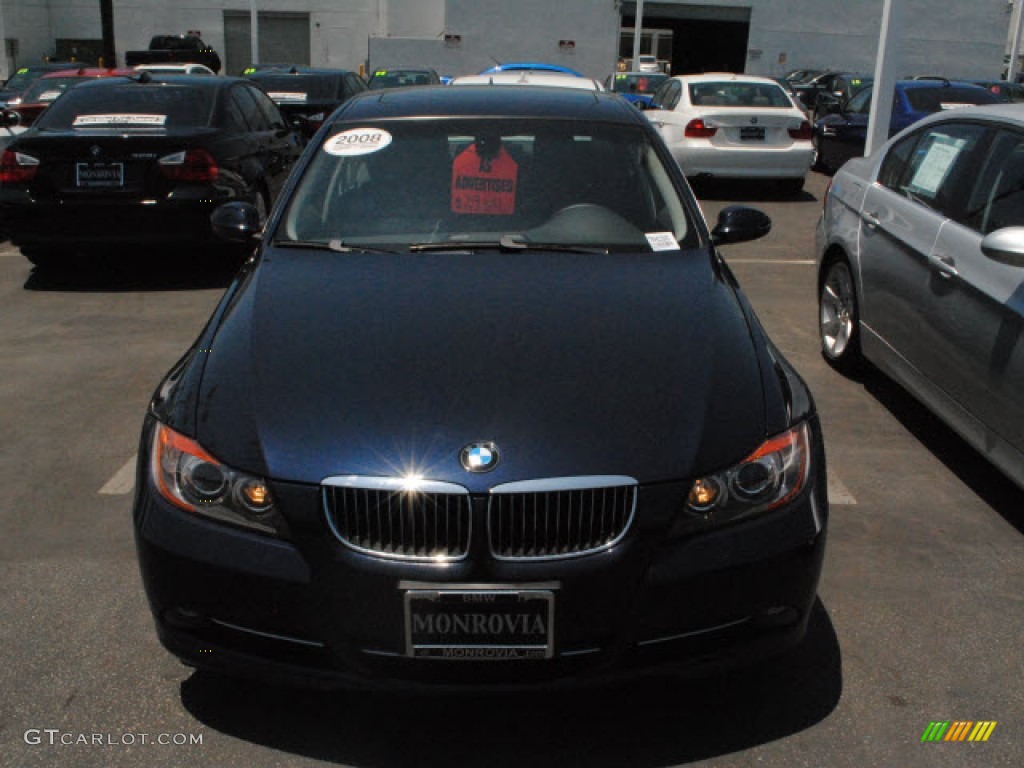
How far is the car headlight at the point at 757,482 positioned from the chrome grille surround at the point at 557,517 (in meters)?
0.19

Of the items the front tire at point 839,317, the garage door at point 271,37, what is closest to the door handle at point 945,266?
the front tire at point 839,317

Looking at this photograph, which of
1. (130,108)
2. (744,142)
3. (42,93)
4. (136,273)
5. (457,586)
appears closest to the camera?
(457,586)

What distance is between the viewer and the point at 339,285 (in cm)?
354

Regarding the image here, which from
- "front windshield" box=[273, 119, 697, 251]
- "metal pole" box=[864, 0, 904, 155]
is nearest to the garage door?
"metal pole" box=[864, 0, 904, 155]

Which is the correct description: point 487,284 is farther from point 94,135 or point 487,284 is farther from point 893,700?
point 94,135

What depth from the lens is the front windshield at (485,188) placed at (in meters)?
3.98

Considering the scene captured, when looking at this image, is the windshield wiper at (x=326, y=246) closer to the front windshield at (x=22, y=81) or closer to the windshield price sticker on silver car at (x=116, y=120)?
the windshield price sticker on silver car at (x=116, y=120)

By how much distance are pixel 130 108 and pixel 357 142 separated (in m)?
5.04

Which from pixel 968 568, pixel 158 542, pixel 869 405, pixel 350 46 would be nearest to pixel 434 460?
pixel 158 542

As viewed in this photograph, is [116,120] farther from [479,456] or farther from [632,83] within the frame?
[632,83]

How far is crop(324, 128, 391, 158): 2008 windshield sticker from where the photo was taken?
4.28m

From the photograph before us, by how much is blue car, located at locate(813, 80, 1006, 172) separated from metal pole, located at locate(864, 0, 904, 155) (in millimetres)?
2335

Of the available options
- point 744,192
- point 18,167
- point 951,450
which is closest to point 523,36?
point 744,192

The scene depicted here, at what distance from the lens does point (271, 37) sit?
50719mm
